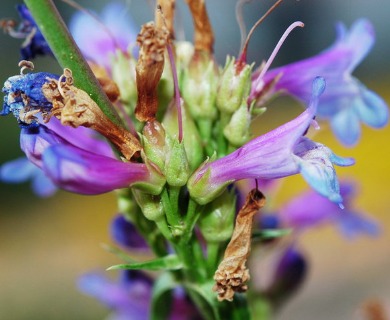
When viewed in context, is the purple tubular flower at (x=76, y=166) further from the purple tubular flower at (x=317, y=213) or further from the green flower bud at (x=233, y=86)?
the purple tubular flower at (x=317, y=213)

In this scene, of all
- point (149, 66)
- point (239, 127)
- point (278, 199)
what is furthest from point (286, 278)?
point (278, 199)

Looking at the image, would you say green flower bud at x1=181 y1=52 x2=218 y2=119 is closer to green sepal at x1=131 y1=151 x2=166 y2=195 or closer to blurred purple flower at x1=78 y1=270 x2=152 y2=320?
green sepal at x1=131 y1=151 x2=166 y2=195

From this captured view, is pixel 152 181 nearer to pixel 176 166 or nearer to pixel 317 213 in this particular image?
pixel 176 166

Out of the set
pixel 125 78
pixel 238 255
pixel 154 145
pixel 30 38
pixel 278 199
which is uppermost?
pixel 278 199

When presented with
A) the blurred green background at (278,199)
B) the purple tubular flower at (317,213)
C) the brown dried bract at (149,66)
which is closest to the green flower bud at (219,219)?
the brown dried bract at (149,66)

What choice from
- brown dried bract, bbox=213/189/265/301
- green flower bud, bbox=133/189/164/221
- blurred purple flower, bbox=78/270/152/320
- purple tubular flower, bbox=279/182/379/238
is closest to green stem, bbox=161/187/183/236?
green flower bud, bbox=133/189/164/221

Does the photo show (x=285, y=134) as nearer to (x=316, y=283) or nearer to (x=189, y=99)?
(x=189, y=99)

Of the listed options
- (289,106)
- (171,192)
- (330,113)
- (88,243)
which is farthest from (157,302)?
(289,106)

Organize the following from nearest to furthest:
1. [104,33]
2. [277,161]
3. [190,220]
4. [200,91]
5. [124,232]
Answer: [277,161] < [190,220] < [200,91] < [124,232] < [104,33]
